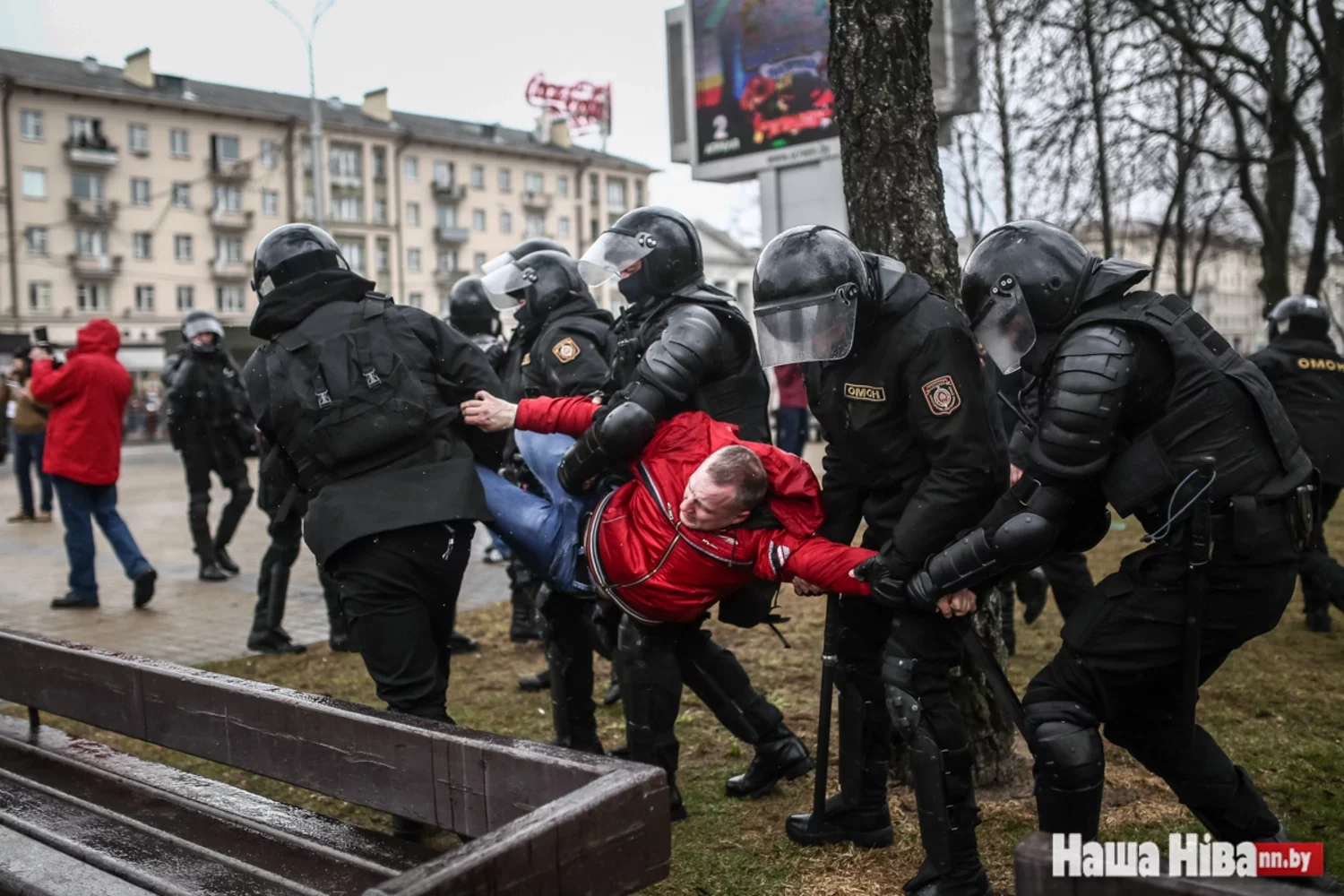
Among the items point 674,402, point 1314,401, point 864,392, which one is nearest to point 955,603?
point 864,392

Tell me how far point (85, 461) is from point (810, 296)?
6.65m

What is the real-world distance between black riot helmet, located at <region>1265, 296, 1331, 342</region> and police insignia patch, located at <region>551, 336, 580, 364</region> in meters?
4.17

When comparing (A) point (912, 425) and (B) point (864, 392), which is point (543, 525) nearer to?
(B) point (864, 392)

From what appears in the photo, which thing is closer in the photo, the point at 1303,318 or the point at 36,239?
the point at 1303,318

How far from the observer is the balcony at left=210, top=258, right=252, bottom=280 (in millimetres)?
58562

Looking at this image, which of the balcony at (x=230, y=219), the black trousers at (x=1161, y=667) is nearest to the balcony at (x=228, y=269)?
the balcony at (x=230, y=219)

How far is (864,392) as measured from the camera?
339 cm

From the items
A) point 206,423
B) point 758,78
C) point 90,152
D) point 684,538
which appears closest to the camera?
point 684,538

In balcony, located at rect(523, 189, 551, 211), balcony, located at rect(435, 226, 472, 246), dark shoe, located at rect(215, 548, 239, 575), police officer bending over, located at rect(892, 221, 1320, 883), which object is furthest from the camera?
balcony, located at rect(523, 189, 551, 211)

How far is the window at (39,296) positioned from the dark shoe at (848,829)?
2203 inches

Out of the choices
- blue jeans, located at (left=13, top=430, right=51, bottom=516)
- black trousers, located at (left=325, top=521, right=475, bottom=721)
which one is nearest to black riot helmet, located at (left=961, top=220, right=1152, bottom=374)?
black trousers, located at (left=325, top=521, right=475, bottom=721)

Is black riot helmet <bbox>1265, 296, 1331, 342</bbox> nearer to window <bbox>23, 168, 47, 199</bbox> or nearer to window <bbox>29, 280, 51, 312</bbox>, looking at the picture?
window <bbox>29, 280, 51, 312</bbox>

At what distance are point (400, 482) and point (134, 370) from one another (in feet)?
182

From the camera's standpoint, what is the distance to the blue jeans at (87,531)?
27.6 ft
